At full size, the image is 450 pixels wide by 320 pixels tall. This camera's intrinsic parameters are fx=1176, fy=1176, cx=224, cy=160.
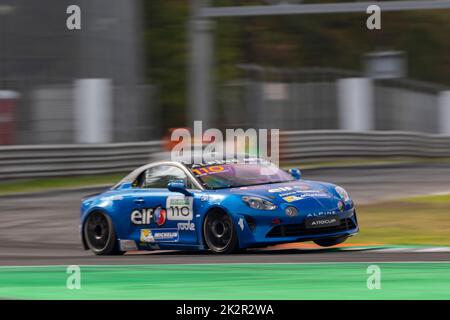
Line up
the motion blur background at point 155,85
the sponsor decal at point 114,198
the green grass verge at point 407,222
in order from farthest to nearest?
1. the motion blur background at point 155,85
2. the green grass verge at point 407,222
3. the sponsor decal at point 114,198

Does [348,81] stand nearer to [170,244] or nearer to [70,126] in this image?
[70,126]

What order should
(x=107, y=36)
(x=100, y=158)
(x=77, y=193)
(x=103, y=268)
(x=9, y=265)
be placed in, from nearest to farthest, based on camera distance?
(x=103, y=268)
(x=9, y=265)
(x=77, y=193)
(x=100, y=158)
(x=107, y=36)

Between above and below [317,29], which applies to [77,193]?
below

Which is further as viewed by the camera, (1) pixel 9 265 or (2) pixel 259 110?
(2) pixel 259 110

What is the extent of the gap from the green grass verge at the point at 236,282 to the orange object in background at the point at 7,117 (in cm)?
1745

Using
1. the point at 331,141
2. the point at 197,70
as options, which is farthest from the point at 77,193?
the point at 331,141

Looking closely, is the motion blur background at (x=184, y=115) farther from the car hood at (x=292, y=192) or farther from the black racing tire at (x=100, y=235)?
the car hood at (x=292, y=192)

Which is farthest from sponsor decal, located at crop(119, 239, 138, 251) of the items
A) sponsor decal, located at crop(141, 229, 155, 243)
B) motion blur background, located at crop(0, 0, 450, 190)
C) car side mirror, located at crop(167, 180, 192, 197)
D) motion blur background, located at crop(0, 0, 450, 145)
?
motion blur background, located at crop(0, 0, 450, 145)

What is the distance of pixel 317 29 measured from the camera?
50.6 metres

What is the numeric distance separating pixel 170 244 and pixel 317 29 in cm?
3874

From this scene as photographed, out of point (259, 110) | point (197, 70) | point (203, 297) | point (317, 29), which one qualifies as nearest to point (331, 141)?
point (259, 110)

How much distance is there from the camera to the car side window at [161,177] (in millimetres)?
12844

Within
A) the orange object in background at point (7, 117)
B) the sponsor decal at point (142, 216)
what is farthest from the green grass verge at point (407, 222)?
the orange object in background at point (7, 117)
